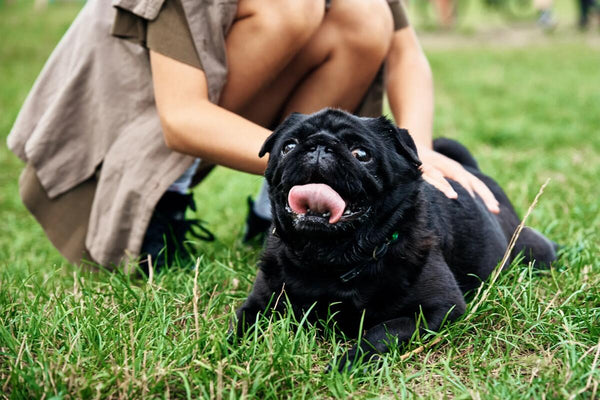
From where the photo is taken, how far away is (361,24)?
257 centimetres

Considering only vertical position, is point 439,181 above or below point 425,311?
above

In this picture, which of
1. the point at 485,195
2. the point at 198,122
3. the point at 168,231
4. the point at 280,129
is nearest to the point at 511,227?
the point at 485,195

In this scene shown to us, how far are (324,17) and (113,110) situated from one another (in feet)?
2.91

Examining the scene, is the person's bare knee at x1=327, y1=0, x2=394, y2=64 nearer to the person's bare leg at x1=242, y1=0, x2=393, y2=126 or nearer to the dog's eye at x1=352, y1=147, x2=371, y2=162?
the person's bare leg at x1=242, y1=0, x2=393, y2=126

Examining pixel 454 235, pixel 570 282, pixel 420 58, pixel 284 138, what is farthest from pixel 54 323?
pixel 420 58

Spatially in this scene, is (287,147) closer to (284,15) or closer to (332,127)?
(332,127)

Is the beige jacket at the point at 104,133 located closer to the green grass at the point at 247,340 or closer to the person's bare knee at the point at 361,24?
the green grass at the point at 247,340

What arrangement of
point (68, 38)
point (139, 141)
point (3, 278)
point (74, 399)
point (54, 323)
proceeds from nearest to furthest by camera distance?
point (74, 399), point (54, 323), point (3, 278), point (139, 141), point (68, 38)

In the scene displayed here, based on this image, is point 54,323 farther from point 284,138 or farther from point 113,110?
point 113,110

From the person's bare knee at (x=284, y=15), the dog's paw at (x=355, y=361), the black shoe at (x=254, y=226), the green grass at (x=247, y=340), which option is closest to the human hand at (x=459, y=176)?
the green grass at (x=247, y=340)

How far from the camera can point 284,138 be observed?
1895mm

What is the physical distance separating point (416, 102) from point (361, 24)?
0.37 m

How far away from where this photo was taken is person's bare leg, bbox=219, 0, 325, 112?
7.84 feet

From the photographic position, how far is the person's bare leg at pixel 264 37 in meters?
2.39
